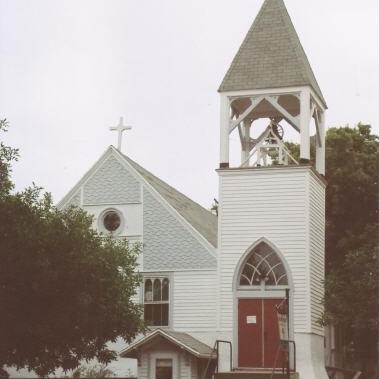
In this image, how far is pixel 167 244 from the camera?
104ft

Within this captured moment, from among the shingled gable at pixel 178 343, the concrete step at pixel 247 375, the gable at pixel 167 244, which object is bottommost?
the concrete step at pixel 247 375

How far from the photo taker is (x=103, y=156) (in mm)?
33000

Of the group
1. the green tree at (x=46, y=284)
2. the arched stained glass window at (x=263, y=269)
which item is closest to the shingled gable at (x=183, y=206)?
the arched stained glass window at (x=263, y=269)

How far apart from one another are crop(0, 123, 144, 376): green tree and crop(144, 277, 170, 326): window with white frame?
674 cm

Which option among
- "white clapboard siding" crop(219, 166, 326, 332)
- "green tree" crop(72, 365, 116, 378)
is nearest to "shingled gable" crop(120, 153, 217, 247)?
"white clapboard siding" crop(219, 166, 326, 332)

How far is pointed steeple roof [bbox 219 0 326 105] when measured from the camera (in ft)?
99.3

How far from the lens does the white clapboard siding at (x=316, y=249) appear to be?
2939 centimetres

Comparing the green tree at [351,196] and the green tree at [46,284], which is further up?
the green tree at [351,196]

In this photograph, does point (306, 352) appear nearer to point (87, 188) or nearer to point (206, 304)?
point (206, 304)

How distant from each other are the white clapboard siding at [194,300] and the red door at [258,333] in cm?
127

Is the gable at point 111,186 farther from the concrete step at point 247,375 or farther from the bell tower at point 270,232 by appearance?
the concrete step at point 247,375

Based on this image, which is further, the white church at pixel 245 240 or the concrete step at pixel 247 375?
the white church at pixel 245 240

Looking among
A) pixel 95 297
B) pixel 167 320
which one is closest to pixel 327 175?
pixel 167 320

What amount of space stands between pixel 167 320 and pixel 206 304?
1.49 m
